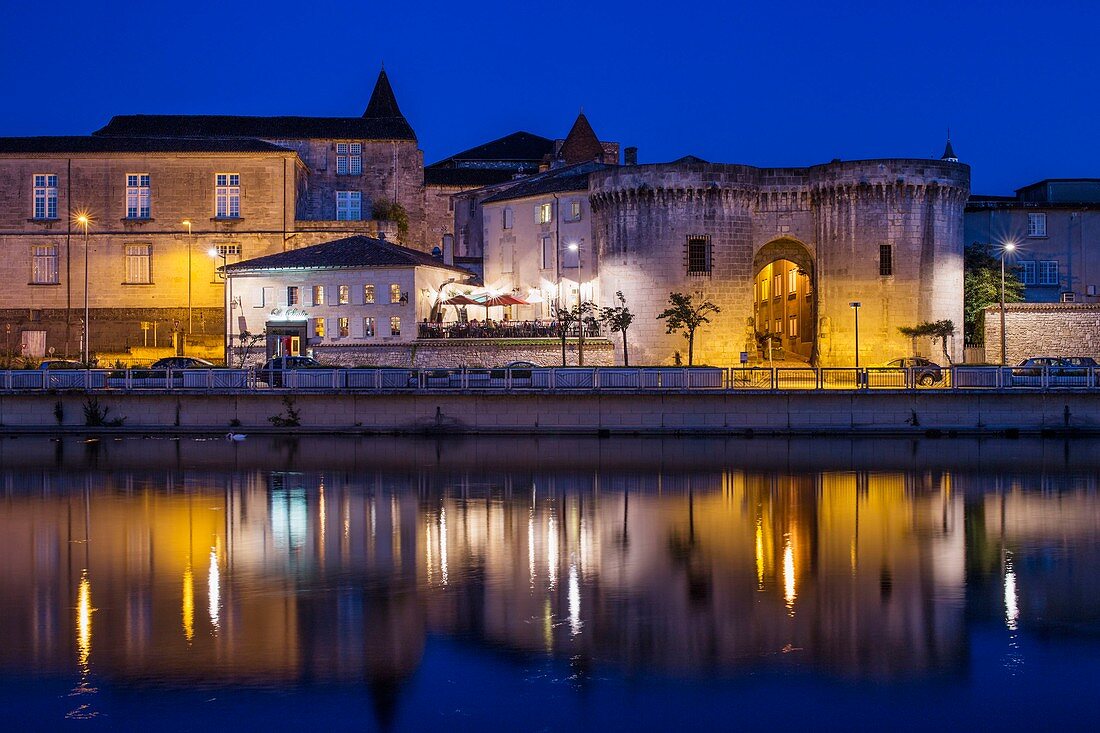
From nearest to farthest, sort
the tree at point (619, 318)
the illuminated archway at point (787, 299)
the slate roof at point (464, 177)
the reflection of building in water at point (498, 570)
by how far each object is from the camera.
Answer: the reflection of building in water at point (498, 570) < the tree at point (619, 318) < the illuminated archway at point (787, 299) < the slate roof at point (464, 177)

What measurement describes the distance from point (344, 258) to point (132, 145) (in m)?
18.0

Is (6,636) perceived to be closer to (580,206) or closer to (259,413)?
(259,413)

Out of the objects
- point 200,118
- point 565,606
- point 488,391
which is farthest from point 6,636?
point 200,118

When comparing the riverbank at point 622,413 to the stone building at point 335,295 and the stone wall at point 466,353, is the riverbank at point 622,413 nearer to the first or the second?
the stone wall at point 466,353

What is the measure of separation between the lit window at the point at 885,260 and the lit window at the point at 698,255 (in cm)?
781

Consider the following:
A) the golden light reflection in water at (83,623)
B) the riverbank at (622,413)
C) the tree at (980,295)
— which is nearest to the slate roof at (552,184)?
the tree at (980,295)

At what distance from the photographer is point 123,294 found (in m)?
70.9

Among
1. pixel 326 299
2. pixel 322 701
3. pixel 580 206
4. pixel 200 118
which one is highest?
pixel 200 118

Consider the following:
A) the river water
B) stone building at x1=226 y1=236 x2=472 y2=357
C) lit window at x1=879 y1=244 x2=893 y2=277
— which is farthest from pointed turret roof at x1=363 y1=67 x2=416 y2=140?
the river water

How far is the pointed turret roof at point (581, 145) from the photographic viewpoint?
8694cm

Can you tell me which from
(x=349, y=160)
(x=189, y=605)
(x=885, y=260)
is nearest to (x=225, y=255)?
(x=349, y=160)

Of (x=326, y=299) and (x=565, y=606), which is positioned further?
(x=326, y=299)

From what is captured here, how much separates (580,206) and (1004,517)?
129 feet

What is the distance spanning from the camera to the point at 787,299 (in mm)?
68062
